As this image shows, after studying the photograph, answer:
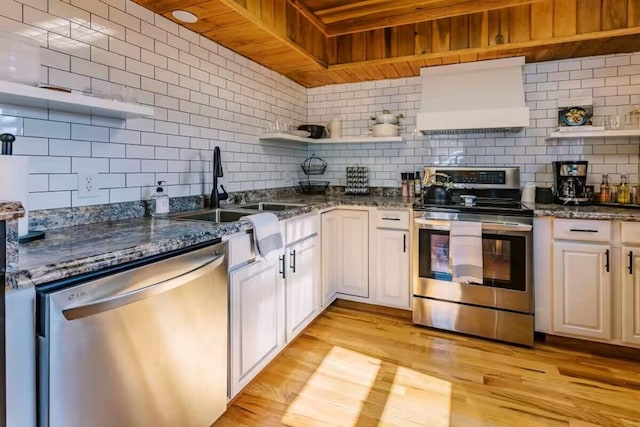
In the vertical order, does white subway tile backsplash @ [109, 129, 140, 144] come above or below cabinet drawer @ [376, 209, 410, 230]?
above

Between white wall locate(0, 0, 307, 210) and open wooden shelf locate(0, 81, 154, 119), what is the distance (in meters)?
0.06

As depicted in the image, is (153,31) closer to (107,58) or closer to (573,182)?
(107,58)

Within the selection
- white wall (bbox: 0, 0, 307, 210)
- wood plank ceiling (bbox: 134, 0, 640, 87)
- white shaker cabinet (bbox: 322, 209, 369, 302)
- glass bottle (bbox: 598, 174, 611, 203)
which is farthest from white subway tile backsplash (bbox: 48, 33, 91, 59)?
glass bottle (bbox: 598, 174, 611, 203)

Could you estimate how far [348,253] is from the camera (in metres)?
2.96

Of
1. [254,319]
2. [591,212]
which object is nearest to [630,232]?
[591,212]

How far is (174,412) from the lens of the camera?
1.30 metres

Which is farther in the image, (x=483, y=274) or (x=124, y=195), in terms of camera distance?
(x=483, y=274)

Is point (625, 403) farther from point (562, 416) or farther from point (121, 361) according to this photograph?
point (121, 361)

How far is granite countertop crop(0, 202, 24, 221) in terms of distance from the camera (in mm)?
847

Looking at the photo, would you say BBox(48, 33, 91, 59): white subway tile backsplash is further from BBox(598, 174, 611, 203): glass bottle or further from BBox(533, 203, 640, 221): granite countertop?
BBox(598, 174, 611, 203): glass bottle

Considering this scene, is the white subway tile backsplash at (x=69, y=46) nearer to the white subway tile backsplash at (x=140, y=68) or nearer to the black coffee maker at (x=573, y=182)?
the white subway tile backsplash at (x=140, y=68)

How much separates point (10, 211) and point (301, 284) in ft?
5.60

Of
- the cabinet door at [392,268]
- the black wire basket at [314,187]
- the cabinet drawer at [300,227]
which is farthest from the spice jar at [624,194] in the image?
the black wire basket at [314,187]

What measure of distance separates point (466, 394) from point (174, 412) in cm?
142
